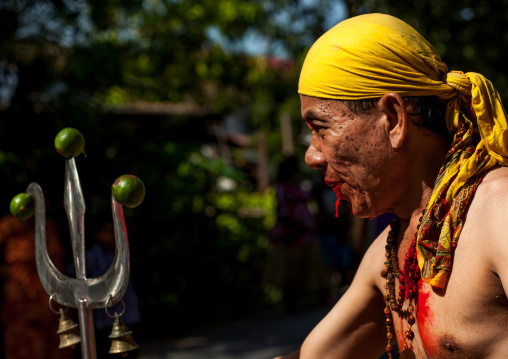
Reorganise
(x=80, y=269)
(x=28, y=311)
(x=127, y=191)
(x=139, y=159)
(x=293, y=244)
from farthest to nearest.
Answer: (x=293, y=244) < (x=139, y=159) < (x=28, y=311) < (x=80, y=269) < (x=127, y=191)

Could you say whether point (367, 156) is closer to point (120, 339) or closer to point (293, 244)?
point (120, 339)

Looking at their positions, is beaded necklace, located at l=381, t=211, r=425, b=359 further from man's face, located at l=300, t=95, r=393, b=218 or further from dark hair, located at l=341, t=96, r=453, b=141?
dark hair, located at l=341, t=96, r=453, b=141

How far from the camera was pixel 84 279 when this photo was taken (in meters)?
1.69

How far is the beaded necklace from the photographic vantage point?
1.66 m

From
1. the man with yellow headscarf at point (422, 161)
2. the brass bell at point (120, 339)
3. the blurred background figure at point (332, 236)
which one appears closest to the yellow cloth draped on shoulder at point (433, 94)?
the man with yellow headscarf at point (422, 161)

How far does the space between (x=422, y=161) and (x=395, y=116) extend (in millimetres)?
140

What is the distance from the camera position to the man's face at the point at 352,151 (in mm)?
1595

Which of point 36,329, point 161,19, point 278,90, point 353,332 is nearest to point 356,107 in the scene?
point 353,332

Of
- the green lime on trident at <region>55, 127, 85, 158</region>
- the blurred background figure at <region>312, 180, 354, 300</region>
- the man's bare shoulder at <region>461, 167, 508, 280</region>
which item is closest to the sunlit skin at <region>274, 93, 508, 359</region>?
the man's bare shoulder at <region>461, 167, 508, 280</region>

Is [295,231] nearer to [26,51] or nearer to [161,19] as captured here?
[26,51]

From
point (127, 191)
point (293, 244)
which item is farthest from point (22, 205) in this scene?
point (293, 244)

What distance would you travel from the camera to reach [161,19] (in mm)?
12180

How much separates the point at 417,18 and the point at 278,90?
7.06 m

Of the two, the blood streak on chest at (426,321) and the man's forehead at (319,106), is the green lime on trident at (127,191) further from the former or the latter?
the blood streak on chest at (426,321)
